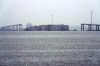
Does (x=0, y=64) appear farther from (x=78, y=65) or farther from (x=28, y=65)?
(x=78, y=65)

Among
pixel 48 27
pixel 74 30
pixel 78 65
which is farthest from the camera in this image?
pixel 74 30

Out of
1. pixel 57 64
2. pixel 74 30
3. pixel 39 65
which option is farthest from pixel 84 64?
pixel 74 30

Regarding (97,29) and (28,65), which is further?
(97,29)

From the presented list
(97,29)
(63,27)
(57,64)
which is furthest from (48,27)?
(57,64)

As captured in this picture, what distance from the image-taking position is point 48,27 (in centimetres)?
8519

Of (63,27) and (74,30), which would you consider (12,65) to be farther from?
(74,30)

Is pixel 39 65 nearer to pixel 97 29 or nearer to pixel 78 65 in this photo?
pixel 78 65

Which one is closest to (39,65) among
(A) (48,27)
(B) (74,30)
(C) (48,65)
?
(C) (48,65)

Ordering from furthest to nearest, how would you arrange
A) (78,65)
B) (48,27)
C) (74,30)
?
1. (74,30)
2. (48,27)
3. (78,65)

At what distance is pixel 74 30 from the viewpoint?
341 ft

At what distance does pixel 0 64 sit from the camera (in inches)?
411

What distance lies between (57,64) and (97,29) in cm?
7880

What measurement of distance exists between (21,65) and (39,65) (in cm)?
76

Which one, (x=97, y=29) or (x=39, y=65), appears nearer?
(x=39, y=65)
